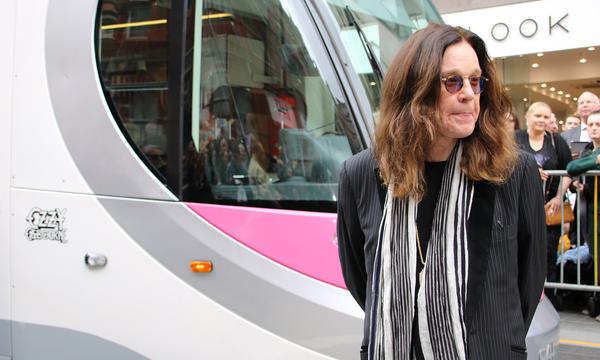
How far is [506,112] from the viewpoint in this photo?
5.79 feet

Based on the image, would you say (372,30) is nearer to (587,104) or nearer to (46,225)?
(46,225)

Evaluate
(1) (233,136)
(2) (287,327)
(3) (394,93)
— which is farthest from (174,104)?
(3) (394,93)

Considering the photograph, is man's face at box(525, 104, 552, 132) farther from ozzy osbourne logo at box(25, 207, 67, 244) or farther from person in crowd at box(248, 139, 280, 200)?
ozzy osbourne logo at box(25, 207, 67, 244)

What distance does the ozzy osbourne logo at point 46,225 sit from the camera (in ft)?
10.2

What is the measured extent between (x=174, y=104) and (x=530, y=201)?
179cm

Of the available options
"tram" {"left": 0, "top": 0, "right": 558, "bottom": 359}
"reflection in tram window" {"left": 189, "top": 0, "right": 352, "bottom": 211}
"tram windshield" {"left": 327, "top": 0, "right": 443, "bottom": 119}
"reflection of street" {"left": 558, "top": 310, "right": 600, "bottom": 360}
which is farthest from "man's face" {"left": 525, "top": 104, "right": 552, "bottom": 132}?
"reflection in tram window" {"left": 189, "top": 0, "right": 352, "bottom": 211}

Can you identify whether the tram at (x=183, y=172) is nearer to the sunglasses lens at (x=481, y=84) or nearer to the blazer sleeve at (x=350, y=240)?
the blazer sleeve at (x=350, y=240)

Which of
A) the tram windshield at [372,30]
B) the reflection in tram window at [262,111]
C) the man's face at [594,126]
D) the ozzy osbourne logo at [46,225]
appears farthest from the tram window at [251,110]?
the man's face at [594,126]

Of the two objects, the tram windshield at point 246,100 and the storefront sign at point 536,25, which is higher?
the storefront sign at point 536,25

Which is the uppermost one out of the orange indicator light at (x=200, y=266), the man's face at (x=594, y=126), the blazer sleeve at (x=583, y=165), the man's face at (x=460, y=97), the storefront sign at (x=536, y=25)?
the storefront sign at (x=536, y=25)

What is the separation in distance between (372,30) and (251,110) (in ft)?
2.41

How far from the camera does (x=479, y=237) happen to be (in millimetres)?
1637

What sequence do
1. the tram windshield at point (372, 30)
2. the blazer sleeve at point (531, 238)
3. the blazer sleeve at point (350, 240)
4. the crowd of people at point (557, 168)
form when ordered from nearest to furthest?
1. the blazer sleeve at point (531, 238)
2. the blazer sleeve at point (350, 240)
3. the tram windshield at point (372, 30)
4. the crowd of people at point (557, 168)

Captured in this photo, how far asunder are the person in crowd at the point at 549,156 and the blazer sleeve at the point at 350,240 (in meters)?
4.37
